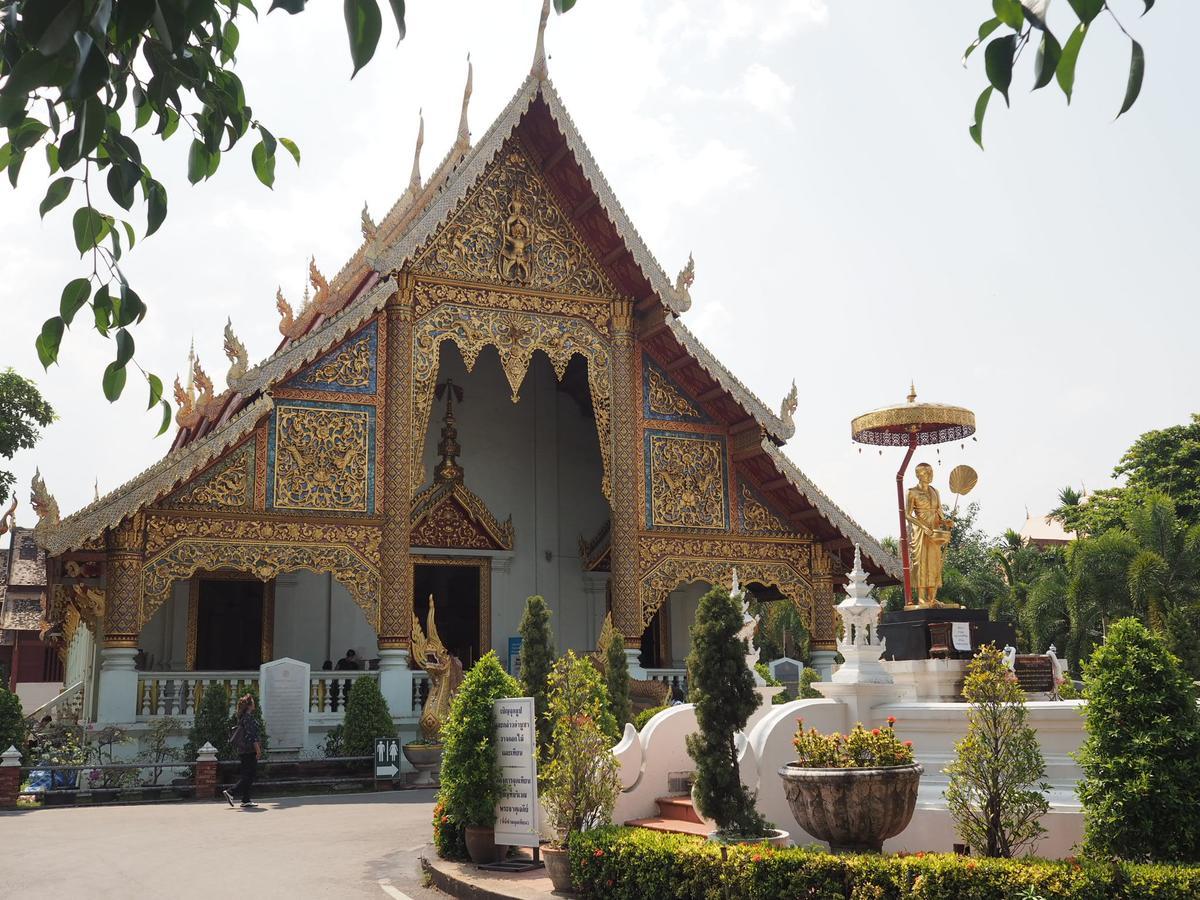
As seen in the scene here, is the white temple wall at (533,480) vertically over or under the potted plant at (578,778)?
over

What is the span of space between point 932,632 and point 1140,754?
4.59 m

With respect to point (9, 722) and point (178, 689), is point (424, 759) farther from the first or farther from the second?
point (9, 722)

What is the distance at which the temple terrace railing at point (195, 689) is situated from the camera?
14.4 metres

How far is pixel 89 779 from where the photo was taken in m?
13.0

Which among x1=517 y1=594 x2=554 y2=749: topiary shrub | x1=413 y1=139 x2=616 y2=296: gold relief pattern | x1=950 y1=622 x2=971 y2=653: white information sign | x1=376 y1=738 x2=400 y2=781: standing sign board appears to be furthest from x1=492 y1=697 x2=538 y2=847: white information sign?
x1=413 y1=139 x2=616 y2=296: gold relief pattern

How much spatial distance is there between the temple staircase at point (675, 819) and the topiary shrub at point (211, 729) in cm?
668

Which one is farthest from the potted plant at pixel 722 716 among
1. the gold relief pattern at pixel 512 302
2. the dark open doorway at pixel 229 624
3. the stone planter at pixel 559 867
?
the dark open doorway at pixel 229 624

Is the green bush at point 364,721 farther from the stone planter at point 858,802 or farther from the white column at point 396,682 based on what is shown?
the stone planter at point 858,802

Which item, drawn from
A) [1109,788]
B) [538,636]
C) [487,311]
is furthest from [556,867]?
[487,311]

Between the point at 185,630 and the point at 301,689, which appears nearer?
the point at 301,689

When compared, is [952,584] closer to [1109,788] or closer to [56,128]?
[1109,788]

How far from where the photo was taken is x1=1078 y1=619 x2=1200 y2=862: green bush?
5348 millimetres

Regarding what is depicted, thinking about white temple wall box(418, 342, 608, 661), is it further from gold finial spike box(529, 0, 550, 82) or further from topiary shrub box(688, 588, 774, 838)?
topiary shrub box(688, 588, 774, 838)

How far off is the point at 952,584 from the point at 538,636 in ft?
92.6
